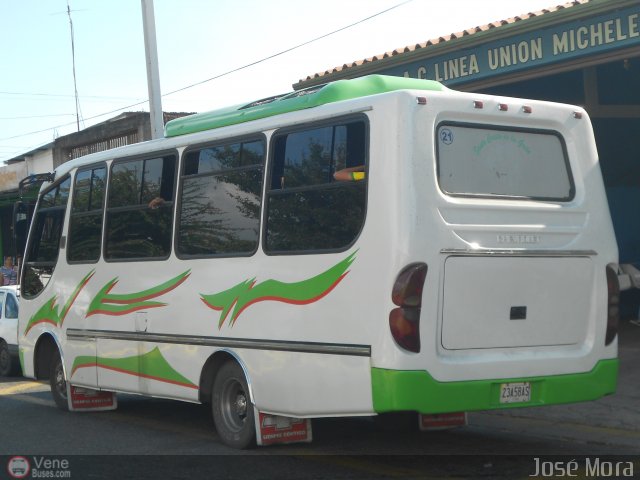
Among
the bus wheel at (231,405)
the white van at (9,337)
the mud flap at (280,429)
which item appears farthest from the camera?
the white van at (9,337)

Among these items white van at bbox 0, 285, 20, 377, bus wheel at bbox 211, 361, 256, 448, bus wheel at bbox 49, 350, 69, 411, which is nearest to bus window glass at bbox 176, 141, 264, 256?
bus wheel at bbox 211, 361, 256, 448

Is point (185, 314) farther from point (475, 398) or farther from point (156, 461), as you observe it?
point (475, 398)

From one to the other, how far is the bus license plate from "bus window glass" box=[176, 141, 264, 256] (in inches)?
96.6

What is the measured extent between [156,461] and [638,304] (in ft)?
34.4

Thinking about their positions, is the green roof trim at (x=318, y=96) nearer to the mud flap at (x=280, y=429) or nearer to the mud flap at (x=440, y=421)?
the mud flap at (x=280, y=429)

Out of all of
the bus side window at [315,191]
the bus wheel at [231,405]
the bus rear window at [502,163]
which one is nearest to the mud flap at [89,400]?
the bus wheel at [231,405]

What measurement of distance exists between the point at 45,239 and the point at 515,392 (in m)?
6.72

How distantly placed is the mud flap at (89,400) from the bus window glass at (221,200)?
296cm

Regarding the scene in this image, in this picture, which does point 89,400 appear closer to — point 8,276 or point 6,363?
point 6,363

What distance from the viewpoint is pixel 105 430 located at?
10477mm

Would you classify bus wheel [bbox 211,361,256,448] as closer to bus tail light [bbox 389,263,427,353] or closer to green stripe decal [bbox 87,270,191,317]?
green stripe decal [bbox 87,270,191,317]

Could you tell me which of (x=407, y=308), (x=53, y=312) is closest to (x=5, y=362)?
(x=53, y=312)

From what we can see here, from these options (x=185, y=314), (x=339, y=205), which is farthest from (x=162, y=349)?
(x=339, y=205)

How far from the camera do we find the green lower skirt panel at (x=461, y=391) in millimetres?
7191
